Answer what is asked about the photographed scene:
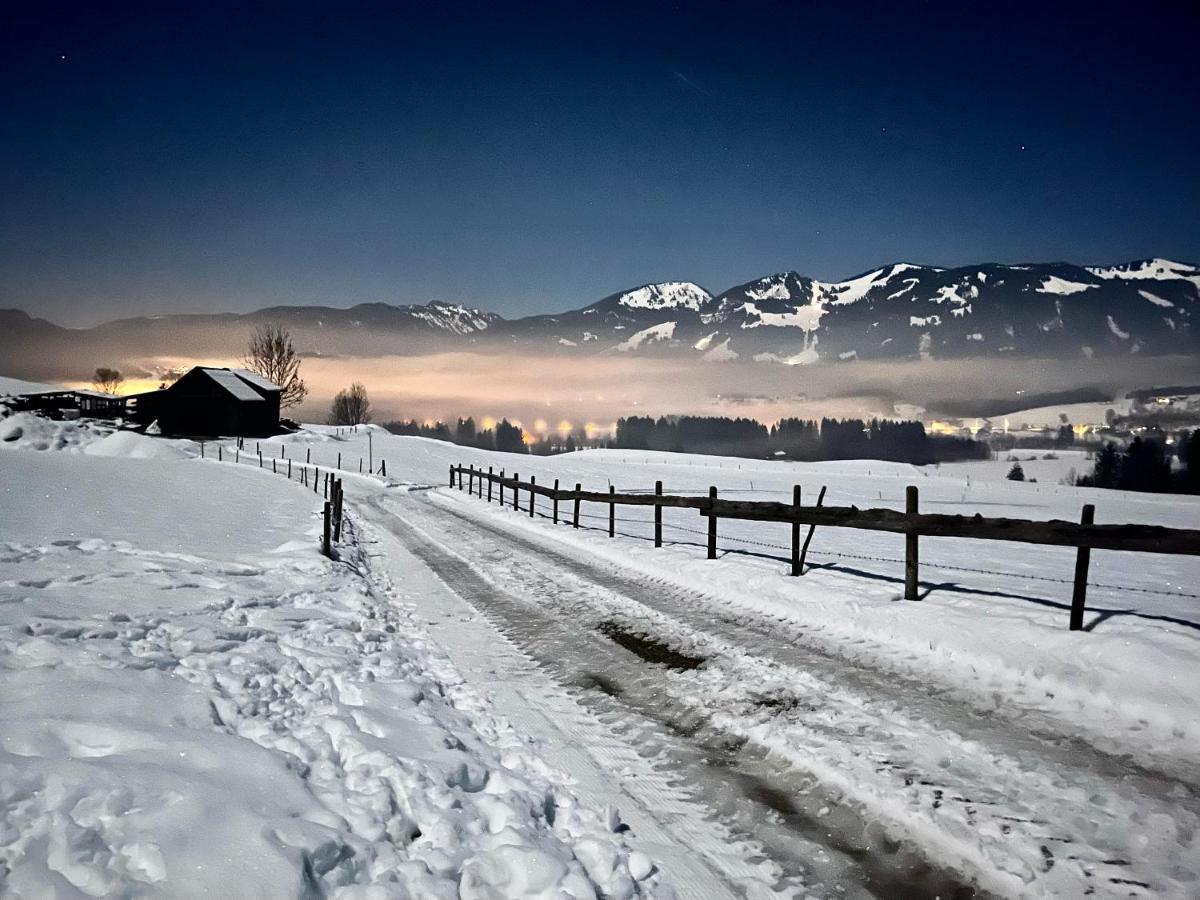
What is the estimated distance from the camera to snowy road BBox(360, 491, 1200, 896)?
3143 mm

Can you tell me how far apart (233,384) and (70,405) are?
2782 centimetres

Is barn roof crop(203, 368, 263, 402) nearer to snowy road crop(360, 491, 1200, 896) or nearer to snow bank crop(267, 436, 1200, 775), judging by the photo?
snow bank crop(267, 436, 1200, 775)

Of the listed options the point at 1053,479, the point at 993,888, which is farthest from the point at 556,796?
the point at 1053,479

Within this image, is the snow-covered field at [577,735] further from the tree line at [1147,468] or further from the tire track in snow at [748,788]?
the tree line at [1147,468]

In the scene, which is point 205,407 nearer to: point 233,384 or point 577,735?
point 233,384

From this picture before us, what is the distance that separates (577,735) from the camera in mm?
4730

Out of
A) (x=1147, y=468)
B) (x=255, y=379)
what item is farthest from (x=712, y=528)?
(x=1147, y=468)

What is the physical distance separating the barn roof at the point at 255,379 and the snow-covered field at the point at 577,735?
2824 inches

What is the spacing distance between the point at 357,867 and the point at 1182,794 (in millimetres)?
5127

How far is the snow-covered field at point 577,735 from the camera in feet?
9.94

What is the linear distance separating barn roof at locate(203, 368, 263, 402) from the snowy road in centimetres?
7402

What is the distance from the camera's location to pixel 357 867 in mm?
2963

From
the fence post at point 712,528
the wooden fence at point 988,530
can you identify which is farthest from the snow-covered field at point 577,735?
the fence post at point 712,528

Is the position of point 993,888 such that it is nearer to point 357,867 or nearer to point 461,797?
point 461,797
